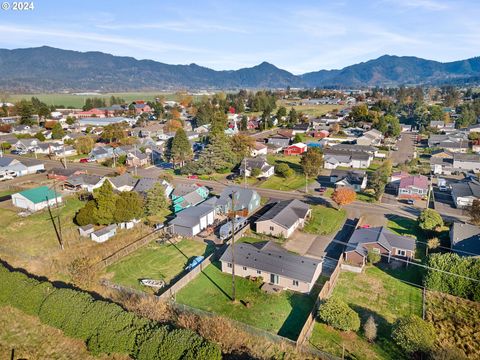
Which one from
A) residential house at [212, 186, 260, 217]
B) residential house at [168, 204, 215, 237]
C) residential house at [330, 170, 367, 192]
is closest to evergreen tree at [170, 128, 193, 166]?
residential house at [212, 186, 260, 217]

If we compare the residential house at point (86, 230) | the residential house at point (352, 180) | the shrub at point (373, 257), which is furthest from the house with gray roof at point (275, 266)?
the residential house at point (352, 180)

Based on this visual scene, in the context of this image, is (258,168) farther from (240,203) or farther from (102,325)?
(102,325)

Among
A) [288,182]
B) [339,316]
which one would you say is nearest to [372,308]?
[339,316]

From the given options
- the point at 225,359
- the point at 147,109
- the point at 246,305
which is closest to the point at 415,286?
the point at 246,305

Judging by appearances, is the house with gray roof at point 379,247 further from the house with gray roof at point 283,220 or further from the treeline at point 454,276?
the house with gray roof at point 283,220

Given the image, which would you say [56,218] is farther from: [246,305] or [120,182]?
[246,305]

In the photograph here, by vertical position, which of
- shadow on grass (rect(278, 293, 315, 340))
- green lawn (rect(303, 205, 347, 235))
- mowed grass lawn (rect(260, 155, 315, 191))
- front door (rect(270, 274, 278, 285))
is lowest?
mowed grass lawn (rect(260, 155, 315, 191))

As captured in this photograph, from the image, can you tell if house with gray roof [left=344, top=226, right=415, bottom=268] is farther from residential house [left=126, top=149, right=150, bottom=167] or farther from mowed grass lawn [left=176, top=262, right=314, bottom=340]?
residential house [left=126, top=149, right=150, bottom=167]
